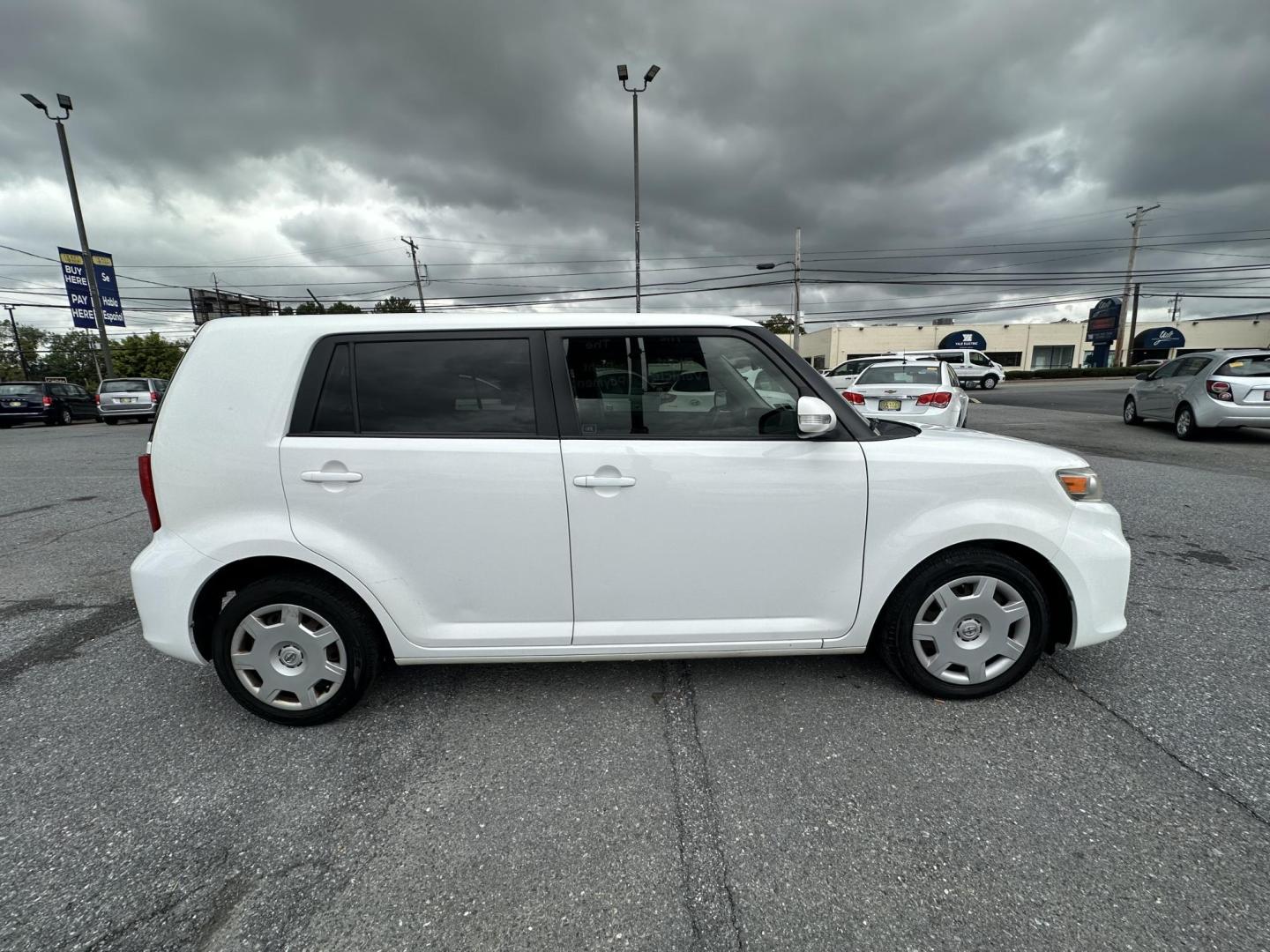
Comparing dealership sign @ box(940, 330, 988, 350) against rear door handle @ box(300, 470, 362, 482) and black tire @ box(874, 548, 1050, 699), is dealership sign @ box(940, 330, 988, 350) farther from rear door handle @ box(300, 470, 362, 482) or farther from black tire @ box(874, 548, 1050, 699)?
rear door handle @ box(300, 470, 362, 482)

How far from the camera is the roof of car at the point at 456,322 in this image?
94.1 inches

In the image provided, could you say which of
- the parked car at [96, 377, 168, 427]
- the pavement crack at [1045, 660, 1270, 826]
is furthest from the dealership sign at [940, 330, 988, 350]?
the pavement crack at [1045, 660, 1270, 826]

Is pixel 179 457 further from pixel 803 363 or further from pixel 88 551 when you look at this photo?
pixel 88 551

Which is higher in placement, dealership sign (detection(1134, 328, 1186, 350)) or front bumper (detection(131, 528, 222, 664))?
dealership sign (detection(1134, 328, 1186, 350))

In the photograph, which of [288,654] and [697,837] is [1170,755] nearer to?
[697,837]

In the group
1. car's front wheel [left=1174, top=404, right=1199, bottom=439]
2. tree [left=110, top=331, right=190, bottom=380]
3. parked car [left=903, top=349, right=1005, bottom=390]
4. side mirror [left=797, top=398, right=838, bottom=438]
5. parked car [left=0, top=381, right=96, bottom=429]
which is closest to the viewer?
side mirror [left=797, top=398, right=838, bottom=438]

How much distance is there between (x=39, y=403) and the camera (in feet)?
57.1

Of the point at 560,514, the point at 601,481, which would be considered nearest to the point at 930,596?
the point at 601,481

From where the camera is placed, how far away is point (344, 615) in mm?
2363

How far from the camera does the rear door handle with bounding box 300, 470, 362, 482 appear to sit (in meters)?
2.26

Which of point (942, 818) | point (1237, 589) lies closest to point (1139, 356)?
point (1237, 589)

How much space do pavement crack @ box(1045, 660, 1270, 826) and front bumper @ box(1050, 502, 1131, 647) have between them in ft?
1.01

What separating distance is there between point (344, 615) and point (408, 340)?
3.89 ft

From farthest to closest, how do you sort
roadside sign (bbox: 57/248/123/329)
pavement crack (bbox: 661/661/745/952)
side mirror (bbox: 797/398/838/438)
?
roadside sign (bbox: 57/248/123/329) < side mirror (bbox: 797/398/838/438) < pavement crack (bbox: 661/661/745/952)
